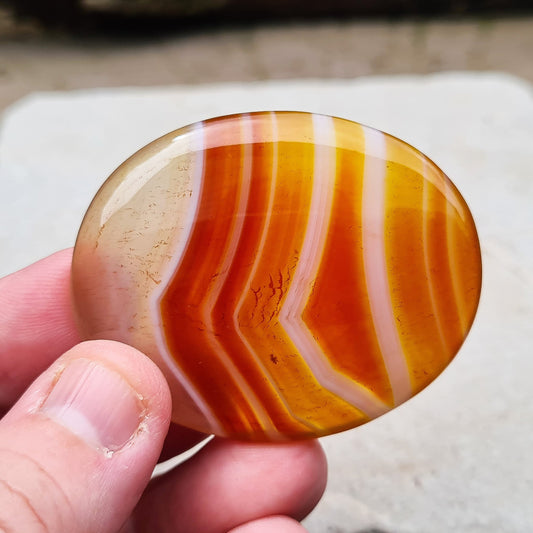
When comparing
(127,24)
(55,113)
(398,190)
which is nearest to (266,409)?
(398,190)

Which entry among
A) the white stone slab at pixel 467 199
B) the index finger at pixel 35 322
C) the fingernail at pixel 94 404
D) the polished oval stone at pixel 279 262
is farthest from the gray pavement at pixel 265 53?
the fingernail at pixel 94 404

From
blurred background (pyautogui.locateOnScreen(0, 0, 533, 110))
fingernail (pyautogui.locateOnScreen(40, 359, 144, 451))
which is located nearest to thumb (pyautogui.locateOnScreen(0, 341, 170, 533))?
fingernail (pyautogui.locateOnScreen(40, 359, 144, 451))

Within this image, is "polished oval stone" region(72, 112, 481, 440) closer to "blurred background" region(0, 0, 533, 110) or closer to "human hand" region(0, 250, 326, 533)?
"human hand" region(0, 250, 326, 533)

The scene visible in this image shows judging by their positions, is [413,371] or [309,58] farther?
[309,58]

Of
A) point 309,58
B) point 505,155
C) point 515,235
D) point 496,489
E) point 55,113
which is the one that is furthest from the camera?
point 309,58

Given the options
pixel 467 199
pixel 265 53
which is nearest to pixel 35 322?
pixel 467 199

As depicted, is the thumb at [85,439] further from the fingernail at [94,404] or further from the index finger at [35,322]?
→ the index finger at [35,322]

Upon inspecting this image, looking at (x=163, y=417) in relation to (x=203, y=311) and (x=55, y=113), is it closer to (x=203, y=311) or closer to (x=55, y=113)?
(x=203, y=311)
